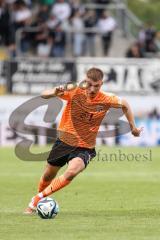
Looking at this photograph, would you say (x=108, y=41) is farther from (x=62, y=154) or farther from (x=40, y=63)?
(x=62, y=154)

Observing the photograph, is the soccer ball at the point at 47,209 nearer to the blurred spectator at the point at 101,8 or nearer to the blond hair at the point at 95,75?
the blond hair at the point at 95,75

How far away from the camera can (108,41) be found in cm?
3194

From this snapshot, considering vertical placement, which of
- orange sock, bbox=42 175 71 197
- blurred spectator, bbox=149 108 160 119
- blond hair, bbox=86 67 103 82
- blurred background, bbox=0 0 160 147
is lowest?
blurred spectator, bbox=149 108 160 119

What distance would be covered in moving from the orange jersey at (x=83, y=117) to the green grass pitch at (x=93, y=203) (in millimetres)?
1113

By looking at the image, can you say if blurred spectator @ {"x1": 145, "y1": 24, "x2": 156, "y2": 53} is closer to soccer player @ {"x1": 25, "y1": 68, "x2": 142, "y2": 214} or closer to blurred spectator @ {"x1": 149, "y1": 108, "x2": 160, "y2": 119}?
blurred spectator @ {"x1": 149, "y1": 108, "x2": 160, "y2": 119}

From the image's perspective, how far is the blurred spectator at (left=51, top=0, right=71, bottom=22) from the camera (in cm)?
3108

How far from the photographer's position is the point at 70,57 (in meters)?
30.9

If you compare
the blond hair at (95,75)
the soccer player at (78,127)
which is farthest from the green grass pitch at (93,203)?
the blond hair at (95,75)

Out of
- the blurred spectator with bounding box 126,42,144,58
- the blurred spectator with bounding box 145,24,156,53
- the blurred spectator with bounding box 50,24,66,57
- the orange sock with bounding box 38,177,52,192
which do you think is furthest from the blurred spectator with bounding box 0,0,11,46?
the orange sock with bounding box 38,177,52,192

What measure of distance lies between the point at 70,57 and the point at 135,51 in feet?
8.43

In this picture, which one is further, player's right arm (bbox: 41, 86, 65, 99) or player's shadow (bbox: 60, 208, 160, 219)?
player's shadow (bbox: 60, 208, 160, 219)

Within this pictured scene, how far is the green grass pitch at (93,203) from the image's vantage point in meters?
9.85

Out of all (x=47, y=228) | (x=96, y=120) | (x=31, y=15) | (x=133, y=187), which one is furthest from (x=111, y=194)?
(x=31, y=15)

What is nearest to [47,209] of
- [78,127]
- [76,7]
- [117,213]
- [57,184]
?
[57,184]
